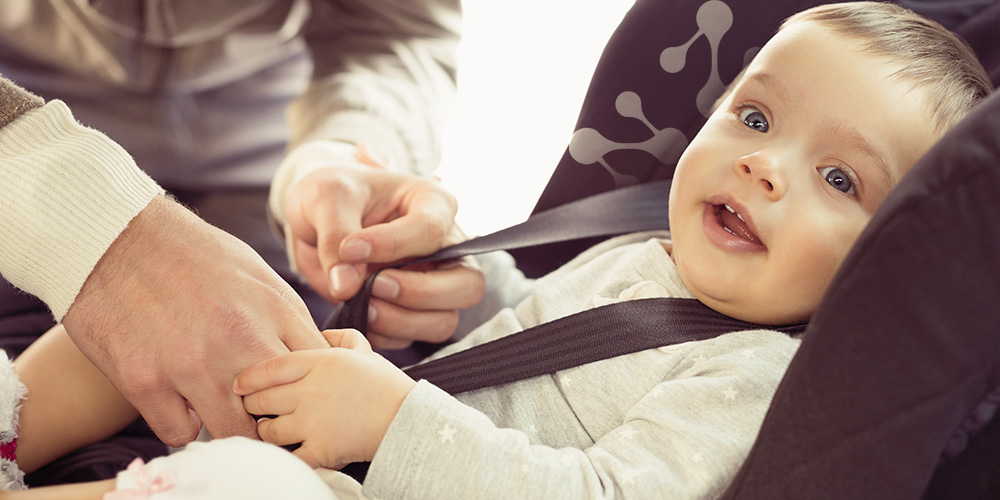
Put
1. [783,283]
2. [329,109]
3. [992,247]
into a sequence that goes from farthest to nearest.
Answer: [329,109]
[783,283]
[992,247]

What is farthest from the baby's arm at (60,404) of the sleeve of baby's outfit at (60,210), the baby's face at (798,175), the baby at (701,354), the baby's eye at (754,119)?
the baby's eye at (754,119)

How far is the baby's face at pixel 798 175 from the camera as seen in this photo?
0.68m

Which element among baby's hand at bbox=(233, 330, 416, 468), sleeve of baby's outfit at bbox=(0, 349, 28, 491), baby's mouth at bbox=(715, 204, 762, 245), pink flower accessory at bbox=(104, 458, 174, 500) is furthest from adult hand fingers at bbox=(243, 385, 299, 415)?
baby's mouth at bbox=(715, 204, 762, 245)

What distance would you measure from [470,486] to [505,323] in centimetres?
31

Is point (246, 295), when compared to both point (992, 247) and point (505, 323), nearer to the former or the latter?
point (505, 323)

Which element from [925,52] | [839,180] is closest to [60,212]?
[839,180]

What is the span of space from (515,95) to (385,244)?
3.78 ft

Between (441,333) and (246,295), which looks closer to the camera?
(246,295)

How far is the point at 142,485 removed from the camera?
18.6 inches

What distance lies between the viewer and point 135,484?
1.55 ft

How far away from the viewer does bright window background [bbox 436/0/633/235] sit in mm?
1846

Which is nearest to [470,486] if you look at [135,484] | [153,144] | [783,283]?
[135,484]

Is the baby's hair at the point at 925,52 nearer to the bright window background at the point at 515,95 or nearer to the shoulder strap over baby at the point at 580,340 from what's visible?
the shoulder strap over baby at the point at 580,340

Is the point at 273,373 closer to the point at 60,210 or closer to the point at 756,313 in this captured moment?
A: the point at 60,210
